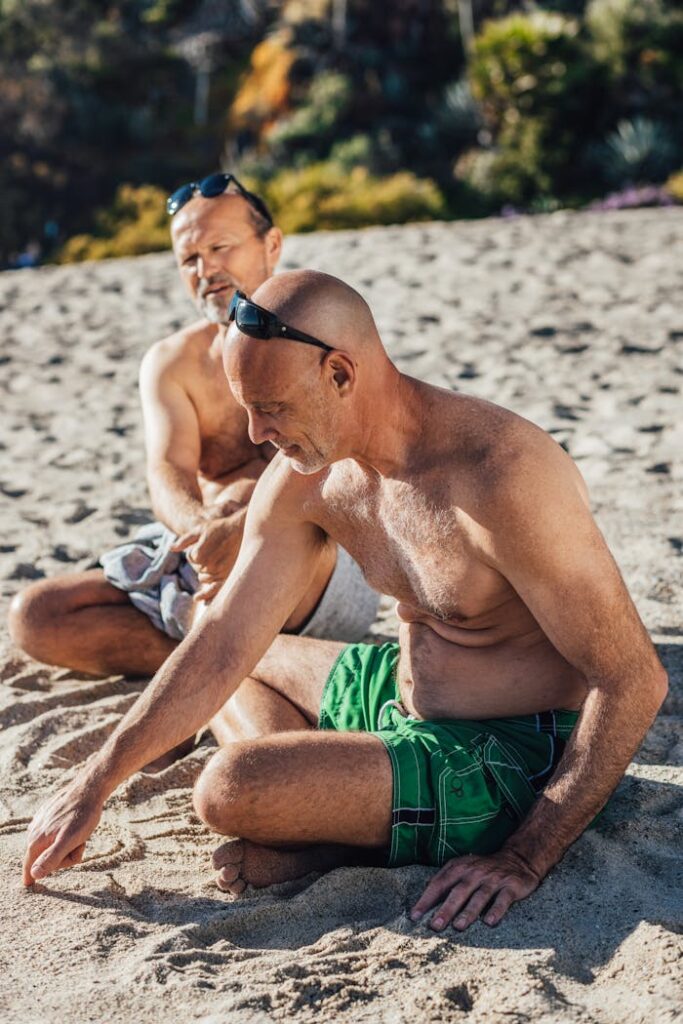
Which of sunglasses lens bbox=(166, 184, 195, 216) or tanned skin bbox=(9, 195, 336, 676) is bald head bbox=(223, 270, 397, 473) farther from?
sunglasses lens bbox=(166, 184, 195, 216)

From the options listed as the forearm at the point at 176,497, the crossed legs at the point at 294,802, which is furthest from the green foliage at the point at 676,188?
the crossed legs at the point at 294,802

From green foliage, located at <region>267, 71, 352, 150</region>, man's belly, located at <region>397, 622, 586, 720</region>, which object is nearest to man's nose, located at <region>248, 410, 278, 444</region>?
man's belly, located at <region>397, 622, 586, 720</region>

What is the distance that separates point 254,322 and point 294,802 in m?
0.97

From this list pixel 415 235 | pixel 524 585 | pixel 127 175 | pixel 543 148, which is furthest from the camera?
pixel 127 175

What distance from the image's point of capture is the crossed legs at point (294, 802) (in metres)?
2.61

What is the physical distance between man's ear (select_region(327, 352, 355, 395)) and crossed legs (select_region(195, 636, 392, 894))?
0.75m

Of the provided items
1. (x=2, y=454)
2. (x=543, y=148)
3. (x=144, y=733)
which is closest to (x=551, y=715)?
(x=144, y=733)

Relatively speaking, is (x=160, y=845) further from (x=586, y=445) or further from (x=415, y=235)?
(x=415, y=235)

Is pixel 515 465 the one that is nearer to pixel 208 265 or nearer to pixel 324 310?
pixel 324 310

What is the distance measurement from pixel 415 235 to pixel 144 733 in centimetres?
793

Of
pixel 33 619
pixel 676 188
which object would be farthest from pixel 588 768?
pixel 676 188

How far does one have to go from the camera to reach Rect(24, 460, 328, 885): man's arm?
2.58m

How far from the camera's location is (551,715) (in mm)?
2803

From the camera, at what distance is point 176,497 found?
374 centimetres
